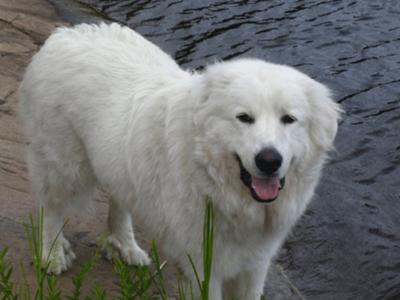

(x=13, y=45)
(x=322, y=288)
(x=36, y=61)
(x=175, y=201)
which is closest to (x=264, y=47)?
(x=13, y=45)

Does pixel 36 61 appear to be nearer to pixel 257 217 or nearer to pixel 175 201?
pixel 175 201

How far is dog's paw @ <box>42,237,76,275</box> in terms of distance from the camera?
14.9 feet

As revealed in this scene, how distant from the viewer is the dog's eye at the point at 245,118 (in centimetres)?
345

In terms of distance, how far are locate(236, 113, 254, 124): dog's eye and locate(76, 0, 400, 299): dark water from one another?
2.09 metres

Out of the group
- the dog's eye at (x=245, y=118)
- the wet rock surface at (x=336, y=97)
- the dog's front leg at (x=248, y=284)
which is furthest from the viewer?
the wet rock surface at (x=336, y=97)

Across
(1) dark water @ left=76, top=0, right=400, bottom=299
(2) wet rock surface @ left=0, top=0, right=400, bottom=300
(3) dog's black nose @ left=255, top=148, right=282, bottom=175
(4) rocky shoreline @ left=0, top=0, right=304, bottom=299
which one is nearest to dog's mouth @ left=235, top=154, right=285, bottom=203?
(3) dog's black nose @ left=255, top=148, right=282, bottom=175

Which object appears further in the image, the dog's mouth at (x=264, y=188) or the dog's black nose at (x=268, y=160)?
the dog's mouth at (x=264, y=188)

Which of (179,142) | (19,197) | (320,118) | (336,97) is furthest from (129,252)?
(336,97)

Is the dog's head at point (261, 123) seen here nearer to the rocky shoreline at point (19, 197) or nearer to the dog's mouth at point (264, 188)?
the dog's mouth at point (264, 188)

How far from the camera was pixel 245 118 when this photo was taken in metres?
3.47

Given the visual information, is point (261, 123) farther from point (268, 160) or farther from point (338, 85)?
point (338, 85)

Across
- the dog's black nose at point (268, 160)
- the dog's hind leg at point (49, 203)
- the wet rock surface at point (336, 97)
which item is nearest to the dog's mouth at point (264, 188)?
the dog's black nose at point (268, 160)

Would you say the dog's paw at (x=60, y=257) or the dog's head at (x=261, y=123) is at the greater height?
the dog's head at (x=261, y=123)

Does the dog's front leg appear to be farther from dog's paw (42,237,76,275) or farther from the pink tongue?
dog's paw (42,237,76,275)
